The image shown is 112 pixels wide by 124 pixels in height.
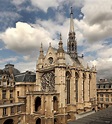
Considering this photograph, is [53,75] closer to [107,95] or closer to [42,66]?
[42,66]

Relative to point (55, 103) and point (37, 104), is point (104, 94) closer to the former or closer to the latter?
point (55, 103)

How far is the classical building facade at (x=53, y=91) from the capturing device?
47.4m

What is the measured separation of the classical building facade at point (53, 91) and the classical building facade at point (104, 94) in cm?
975

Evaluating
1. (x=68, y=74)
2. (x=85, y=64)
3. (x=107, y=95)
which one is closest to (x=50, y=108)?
(x=68, y=74)


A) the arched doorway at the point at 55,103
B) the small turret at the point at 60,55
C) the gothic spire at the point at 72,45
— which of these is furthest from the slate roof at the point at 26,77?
the gothic spire at the point at 72,45

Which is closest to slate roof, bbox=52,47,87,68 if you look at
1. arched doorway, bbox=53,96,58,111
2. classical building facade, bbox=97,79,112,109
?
arched doorway, bbox=53,96,58,111

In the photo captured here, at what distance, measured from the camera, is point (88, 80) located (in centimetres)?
6253

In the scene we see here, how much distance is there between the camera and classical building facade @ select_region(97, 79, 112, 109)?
72.2 m

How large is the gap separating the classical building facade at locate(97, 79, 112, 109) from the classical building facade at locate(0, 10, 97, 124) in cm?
975

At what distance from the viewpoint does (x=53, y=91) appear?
49.2 m

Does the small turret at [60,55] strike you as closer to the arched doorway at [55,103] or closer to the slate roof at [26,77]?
the arched doorway at [55,103]

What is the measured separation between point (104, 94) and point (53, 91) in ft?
108

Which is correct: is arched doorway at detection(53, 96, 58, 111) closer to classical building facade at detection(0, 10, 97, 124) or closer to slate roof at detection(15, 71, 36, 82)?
classical building facade at detection(0, 10, 97, 124)

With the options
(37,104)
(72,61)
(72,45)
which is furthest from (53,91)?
(72,45)
